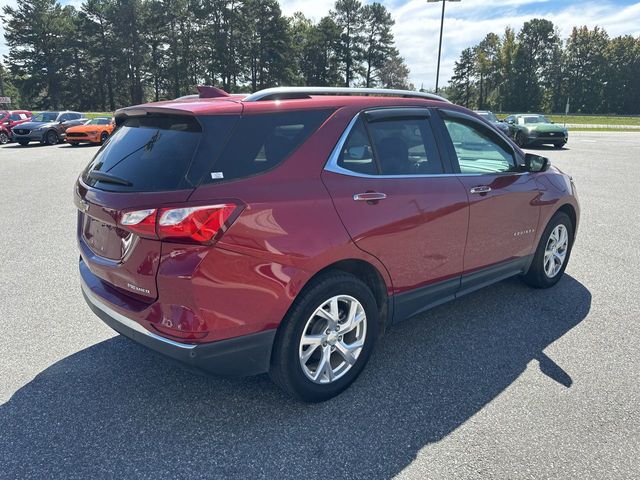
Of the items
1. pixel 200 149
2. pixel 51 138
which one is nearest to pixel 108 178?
pixel 200 149

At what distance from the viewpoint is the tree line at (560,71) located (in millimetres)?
76812

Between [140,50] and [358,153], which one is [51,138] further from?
[140,50]

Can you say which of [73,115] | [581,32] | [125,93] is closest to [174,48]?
[125,93]

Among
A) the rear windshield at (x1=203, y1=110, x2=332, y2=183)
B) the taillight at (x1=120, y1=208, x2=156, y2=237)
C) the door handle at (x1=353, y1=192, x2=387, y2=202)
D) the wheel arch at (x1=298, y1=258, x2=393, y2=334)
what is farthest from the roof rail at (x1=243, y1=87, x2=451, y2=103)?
the wheel arch at (x1=298, y1=258, x2=393, y2=334)

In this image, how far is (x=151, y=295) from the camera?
2371mm

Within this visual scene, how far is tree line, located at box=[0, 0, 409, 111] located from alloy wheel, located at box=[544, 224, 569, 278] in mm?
69431

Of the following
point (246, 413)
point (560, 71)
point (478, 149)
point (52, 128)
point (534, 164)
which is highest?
point (560, 71)

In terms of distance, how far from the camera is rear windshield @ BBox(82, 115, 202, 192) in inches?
92.6

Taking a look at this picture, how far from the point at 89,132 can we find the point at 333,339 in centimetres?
2341

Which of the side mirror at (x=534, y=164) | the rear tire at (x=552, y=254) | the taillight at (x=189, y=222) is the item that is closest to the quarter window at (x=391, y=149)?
the taillight at (x=189, y=222)

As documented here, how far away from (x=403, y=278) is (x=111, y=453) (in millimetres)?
2019

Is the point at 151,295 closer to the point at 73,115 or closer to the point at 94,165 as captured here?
the point at 94,165

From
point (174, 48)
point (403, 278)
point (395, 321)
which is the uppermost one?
point (174, 48)

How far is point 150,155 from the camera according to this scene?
8.31 ft
